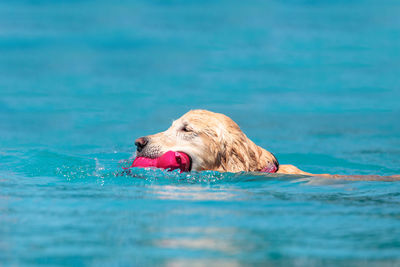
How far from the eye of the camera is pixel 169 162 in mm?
7168

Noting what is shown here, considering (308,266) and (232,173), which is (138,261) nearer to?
(308,266)

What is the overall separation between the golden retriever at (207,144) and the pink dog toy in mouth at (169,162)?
0.10m

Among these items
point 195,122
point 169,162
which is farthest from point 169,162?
point 195,122

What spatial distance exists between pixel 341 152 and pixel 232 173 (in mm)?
7340

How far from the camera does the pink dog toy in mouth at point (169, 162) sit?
282 inches

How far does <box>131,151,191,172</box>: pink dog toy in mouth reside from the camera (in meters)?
7.17

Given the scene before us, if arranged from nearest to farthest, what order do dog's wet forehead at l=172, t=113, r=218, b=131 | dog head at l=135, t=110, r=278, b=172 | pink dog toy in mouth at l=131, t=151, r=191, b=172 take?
pink dog toy in mouth at l=131, t=151, r=191, b=172, dog head at l=135, t=110, r=278, b=172, dog's wet forehead at l=172, t=113, r=218, b=131

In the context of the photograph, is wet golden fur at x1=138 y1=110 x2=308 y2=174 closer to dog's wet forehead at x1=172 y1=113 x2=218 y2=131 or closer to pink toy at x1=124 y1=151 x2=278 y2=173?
dog's wet forehead at x1=172 y1=113 x2=218 y2=131

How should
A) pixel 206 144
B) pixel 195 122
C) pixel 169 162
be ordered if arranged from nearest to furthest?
pixel 169 162 → pixel 206 144 → pixel 195 122

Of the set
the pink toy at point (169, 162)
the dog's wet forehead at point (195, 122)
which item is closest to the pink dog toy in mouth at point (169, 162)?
the pink toy at point (169, 162)

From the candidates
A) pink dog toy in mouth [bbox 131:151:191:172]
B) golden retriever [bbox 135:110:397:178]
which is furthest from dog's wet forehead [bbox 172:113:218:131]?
pink dog toy in mouth [bbox 131:151:191:172]

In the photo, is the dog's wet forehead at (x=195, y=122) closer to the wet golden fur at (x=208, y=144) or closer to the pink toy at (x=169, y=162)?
the wet golden fur at (x=208, y=144)

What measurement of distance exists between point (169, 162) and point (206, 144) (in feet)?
Result: 2.05

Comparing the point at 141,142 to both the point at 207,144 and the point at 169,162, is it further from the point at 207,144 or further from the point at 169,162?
the point at 207,144
